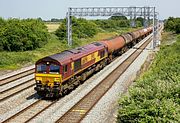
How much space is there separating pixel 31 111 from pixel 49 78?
2.95m

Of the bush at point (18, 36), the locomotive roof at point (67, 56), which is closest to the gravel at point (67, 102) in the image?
the locomotive roof at point (67, 56)

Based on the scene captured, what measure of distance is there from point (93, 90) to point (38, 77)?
5.10m

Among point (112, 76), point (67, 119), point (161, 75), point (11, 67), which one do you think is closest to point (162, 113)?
point (161, 75)

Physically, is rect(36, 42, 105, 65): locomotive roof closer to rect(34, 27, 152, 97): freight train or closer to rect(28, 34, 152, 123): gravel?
rect(34, 27, 152, 97): freight train

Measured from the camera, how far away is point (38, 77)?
2312 centimetres

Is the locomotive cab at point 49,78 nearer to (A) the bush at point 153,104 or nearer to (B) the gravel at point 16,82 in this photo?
(B) the gravel at point 16,82

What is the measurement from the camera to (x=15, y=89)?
87.9 ft

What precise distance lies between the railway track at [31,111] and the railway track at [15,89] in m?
2.72

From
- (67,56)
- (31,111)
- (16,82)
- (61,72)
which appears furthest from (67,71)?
(16,82)

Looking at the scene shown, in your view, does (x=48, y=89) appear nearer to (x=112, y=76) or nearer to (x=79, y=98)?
(x=79, y=98)

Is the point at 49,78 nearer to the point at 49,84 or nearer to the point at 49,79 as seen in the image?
the point at 49,79

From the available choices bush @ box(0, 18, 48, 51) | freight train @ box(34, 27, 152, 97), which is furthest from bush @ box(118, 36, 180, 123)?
bush @ box(0, 18, 48, 51)

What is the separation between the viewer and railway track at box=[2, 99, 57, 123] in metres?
19.0

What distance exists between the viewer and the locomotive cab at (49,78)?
22688 millimetres
